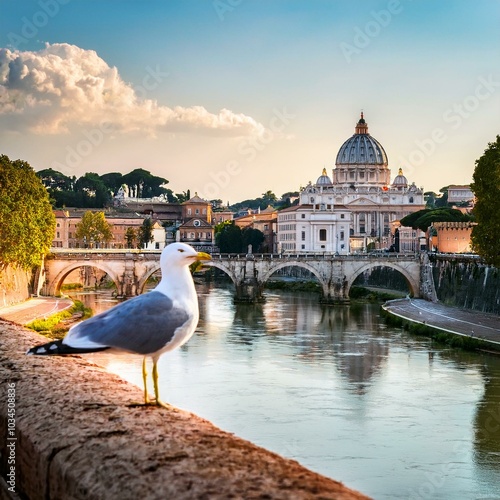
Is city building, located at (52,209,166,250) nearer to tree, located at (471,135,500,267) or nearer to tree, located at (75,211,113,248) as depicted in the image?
tree, located at (75,211,113,248)

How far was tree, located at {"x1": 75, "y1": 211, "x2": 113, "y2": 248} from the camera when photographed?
218 feet

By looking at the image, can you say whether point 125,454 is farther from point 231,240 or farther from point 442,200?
point 442,200

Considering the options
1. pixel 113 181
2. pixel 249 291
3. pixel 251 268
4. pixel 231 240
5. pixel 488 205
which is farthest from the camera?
pixel 113 181

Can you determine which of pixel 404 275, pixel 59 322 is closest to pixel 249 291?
pixel 404 275

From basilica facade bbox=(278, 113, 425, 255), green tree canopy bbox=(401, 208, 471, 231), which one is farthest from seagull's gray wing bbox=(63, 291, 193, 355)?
basilica facade bbox=(278, 113, 425, 255)

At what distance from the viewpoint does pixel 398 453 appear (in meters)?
13.8

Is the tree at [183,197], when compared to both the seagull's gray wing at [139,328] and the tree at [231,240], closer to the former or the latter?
the tree at [231,240]

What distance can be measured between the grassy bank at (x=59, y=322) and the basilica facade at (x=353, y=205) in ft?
127

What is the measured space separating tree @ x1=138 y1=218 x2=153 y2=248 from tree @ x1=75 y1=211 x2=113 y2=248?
21.1 ft

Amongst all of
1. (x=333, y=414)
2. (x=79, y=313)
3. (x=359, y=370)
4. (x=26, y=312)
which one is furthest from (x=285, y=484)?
(x=79, y=313)

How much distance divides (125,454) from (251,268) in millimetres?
44840

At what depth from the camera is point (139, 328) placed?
15.9ft

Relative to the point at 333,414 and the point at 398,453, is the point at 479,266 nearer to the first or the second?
the point at 333,414

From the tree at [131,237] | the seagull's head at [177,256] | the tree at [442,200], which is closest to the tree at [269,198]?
the tree at [442,200]
